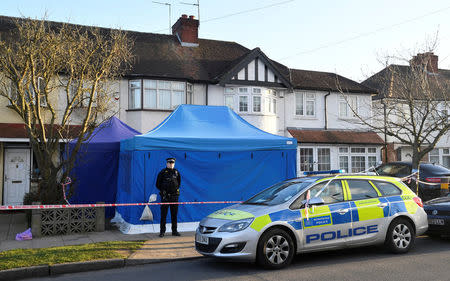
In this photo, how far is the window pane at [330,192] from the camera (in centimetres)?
743

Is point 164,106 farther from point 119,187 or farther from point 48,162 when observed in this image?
point 48,162

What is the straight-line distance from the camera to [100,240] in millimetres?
9336

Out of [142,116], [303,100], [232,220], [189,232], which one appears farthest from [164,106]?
[232,220]

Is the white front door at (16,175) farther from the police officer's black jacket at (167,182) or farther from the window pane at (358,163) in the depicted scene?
the window pane at (358,163)

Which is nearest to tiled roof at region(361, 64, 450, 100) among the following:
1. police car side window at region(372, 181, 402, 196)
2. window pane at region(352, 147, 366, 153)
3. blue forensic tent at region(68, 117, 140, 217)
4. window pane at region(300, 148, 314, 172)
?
window pane at region(352, 147, 366, 153)

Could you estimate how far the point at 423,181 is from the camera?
14.2m

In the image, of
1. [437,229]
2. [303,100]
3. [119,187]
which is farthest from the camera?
[303,100]

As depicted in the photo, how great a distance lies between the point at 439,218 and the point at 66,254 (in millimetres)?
7857

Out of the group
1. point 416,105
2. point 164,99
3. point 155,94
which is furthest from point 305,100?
point 155,94

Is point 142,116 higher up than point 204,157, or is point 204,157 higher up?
point 142,116

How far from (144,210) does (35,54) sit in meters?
5.18

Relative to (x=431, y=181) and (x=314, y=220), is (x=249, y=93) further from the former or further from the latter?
(x=314, y=220)

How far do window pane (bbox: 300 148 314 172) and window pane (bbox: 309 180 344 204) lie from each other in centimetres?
1341

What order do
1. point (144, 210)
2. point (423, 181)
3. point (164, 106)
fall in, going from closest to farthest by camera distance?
point (144, 210)
point (423, 181)
point (164, 106)
